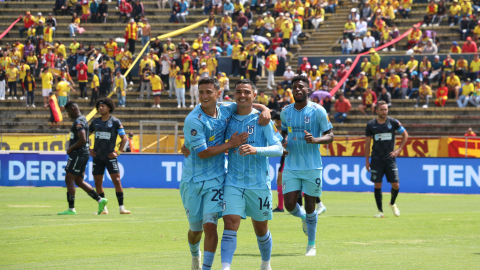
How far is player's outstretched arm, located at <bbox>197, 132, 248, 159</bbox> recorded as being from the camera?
6.96 metres

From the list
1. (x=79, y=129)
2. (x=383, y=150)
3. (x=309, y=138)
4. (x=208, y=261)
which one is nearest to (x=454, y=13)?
(x=383, y=150)

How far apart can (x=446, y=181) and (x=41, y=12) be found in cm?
3085

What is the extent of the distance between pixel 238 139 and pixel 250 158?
14.6 inches

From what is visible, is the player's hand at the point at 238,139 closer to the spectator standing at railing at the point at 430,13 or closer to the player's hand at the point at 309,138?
the player's hand at the point at 309,138

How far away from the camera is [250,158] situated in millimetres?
7266

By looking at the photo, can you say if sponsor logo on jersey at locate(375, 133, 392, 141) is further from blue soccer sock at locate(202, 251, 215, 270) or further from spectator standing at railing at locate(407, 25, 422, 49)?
spectator standing at railing at locate(407, 25, 422, 49)

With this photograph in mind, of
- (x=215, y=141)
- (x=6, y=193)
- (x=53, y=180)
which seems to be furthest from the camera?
(x=53, y=180)

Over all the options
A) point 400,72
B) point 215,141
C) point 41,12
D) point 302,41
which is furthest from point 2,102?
point 215,141

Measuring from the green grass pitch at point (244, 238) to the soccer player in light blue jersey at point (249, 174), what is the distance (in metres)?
1.09

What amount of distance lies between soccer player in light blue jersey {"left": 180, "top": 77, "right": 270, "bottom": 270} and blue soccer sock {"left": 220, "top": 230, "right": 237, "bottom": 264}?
11 cm

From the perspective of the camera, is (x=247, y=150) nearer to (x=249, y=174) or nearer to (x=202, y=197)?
(x=249, y=174)

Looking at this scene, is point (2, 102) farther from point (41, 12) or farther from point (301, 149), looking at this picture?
point (301, 149)

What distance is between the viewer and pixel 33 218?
13.6m

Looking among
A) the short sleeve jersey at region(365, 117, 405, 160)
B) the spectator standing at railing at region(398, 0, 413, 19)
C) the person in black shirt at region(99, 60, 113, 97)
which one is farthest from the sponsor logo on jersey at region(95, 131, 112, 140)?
the spectator standing at railing at region(398, 0, 413, 19)
